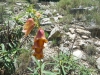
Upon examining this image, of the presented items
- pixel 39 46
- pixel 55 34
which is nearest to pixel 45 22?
pixel 55 34

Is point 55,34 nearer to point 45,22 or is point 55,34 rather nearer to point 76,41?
point 76,41

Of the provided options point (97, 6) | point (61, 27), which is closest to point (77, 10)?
point (97, 6)

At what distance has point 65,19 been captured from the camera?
7.16 m

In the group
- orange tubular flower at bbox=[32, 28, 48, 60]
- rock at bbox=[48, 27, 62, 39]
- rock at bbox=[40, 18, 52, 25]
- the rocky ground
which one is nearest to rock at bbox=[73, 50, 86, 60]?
the rocky ground

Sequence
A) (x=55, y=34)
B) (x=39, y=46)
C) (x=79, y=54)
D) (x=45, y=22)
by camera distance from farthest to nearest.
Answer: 1. (x=45, y=22)
2. (x=55, y=34)
3. (x=79, y=54)
4. (x=39, y=46)

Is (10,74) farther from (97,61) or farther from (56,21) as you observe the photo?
(56,21)

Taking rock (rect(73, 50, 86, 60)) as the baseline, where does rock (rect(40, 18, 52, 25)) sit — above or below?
above

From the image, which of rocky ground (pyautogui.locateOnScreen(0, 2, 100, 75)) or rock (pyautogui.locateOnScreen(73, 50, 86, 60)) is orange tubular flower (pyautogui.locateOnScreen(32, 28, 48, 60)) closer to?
rocky ground (pyautogui.locateOnScreen(0, 2, 100, 75))

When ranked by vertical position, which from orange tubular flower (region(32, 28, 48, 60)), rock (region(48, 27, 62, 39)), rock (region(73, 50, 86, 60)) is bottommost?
rock (region(73, 50, 86, 60))

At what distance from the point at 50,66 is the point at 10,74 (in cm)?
93

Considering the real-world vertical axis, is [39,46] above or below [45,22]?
above

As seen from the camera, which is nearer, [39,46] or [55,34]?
[39,46]

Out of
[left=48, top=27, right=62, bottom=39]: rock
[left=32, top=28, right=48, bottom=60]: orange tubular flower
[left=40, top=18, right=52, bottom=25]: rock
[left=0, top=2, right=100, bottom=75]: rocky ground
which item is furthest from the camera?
[left=40, top=18, right=52, bottom=25]: rock

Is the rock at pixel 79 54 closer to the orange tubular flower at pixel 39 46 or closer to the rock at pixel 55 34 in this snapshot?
the rock at pixel 55 34
